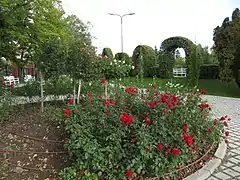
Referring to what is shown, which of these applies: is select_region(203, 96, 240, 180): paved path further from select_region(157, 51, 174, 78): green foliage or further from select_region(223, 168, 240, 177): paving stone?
select_region(157, 51, 174, 78): green foliage

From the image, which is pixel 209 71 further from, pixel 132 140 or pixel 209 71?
pixel 132 140

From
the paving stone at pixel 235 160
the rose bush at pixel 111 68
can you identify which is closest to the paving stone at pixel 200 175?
the paving stone at pixel 235 160

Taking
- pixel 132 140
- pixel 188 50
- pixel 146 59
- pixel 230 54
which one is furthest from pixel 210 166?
pixel 146 59

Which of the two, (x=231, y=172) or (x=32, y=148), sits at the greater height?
(x=32, y=148)

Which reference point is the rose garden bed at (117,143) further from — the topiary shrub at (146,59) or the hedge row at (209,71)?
the topiary shrub at (146,59)

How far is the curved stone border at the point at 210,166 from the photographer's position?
284 cm

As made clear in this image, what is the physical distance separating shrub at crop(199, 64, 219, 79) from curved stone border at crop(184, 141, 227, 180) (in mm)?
14556

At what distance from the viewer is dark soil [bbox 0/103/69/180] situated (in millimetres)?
2723

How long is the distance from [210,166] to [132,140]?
4.04 feet

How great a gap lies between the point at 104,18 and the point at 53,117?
23.2 m

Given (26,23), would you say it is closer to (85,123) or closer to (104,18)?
(85,123)

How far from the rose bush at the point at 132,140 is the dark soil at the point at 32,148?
1.10 ft

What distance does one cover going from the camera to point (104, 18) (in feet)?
84.0

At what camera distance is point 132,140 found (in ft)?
8.65
